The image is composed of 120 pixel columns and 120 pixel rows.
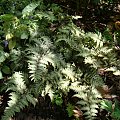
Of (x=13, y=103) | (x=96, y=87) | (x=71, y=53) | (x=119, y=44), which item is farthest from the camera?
(x=119, y=44)

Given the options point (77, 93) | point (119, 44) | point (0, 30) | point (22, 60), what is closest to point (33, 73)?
point (22, 60)

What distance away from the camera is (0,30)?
14.0 feet

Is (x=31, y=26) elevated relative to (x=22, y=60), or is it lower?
elevated

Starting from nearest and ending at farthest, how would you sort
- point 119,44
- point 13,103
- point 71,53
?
1. point 13,103
2. point 71,53
3. point 119,44

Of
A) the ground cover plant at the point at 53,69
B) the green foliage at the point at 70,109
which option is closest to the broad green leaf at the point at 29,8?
the ground cover plant at the point at 53,69

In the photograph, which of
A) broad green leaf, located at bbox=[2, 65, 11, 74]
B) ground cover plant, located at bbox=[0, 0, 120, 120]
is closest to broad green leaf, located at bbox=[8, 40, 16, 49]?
ground cover plant, located at bbox=[0, 0, 120, 120]

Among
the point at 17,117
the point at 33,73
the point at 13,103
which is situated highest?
the point at 33,73

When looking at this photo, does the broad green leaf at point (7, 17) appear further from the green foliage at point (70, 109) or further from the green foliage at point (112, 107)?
the green foliage at point (112, 107)

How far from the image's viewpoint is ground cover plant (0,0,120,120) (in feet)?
12.3

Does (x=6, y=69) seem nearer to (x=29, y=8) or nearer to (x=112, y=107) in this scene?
(x=29, y=8)

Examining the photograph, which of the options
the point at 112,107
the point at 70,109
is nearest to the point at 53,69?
the point at 70,109

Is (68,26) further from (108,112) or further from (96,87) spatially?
(108,112)

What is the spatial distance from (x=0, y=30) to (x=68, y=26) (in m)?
1.02

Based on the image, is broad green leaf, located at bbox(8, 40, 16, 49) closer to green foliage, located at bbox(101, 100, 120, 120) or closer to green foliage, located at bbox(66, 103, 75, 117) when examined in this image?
green foliage, located at bbox(66, 103, 75, 117)
